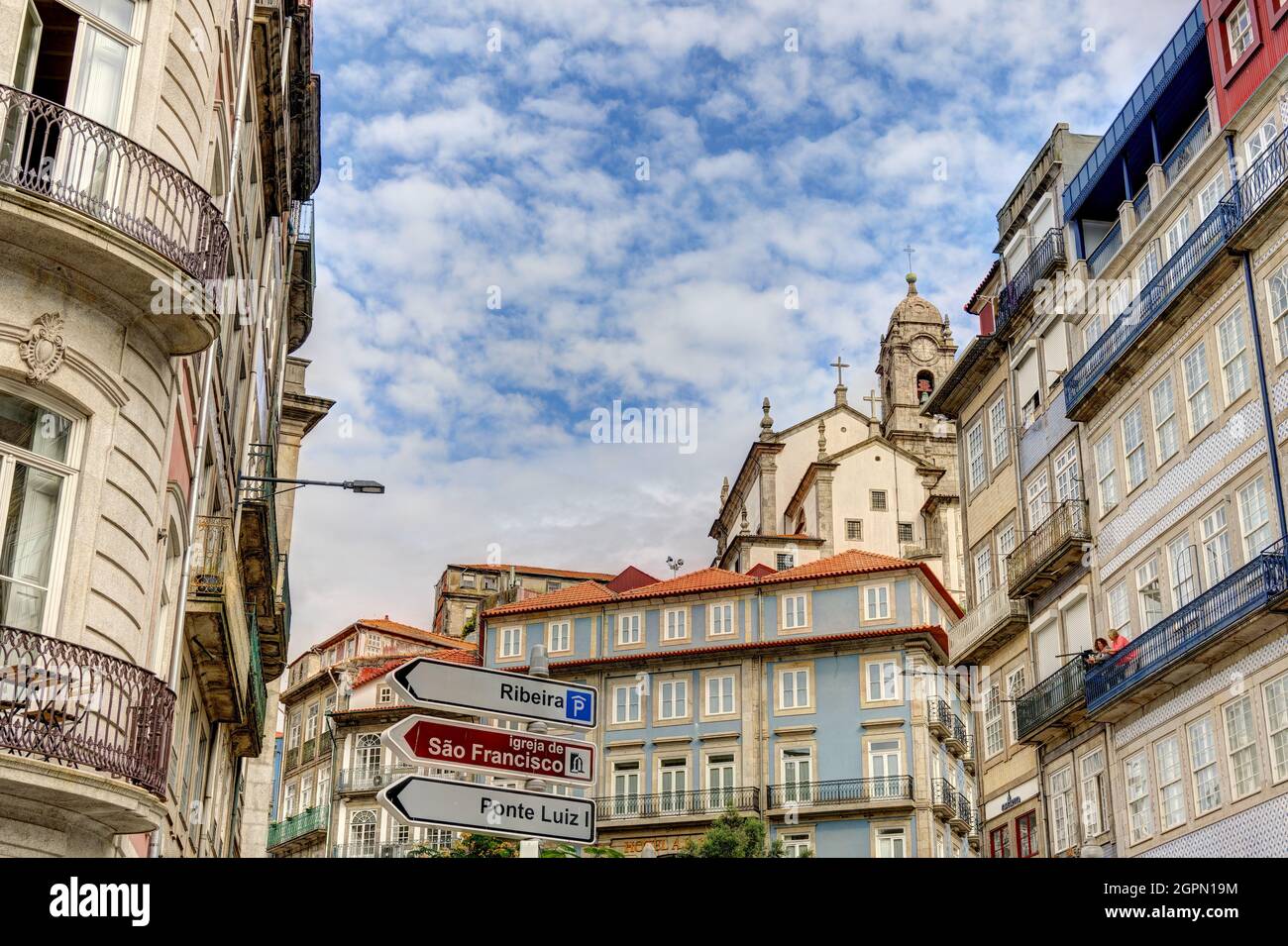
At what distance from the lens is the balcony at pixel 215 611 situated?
60.1 ft

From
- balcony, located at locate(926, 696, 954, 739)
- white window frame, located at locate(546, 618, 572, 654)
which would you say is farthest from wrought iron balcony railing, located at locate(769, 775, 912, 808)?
white window frame, located at locate(546, 618, 572, 654)

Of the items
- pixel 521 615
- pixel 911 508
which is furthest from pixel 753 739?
pixel 911 508

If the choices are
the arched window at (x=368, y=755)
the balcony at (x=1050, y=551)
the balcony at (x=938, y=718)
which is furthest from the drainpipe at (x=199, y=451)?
the arched window at (x=368, y=755)

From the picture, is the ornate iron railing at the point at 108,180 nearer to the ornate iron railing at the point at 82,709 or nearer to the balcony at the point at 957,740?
the ornate iron railing at the point at 82,709

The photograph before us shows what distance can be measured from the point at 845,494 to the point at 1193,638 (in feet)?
184

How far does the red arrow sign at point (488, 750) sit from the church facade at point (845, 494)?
204ft

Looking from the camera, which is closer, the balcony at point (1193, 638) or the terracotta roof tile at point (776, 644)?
the balcony at point (1193, 638)

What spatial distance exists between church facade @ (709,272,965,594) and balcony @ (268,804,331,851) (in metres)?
24.7

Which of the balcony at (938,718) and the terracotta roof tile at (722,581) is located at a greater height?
the terracotta roof tile at (722,581)

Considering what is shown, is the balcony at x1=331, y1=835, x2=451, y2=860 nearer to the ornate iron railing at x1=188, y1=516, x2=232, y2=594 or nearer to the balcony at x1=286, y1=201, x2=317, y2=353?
the balcony at x1=286, y1=201, x2=317, y2=353

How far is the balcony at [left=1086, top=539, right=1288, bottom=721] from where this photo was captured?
2558 cm

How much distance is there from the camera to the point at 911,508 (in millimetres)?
84312
